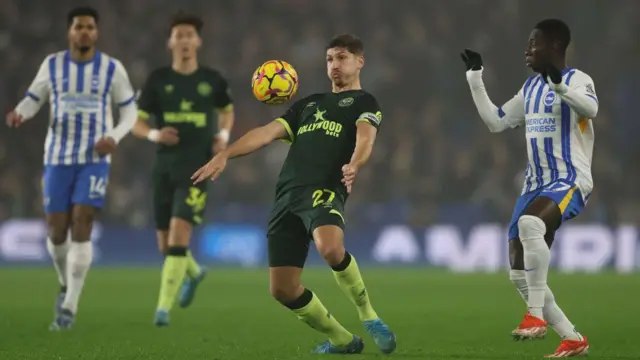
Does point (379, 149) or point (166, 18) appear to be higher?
point (166, 18)

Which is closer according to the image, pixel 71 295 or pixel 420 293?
pixel 71 295

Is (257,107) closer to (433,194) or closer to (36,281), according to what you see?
(433,194)

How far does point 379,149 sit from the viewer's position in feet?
68.1

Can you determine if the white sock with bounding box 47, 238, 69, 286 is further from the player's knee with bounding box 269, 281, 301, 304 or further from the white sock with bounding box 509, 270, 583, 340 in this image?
the white sock with bounding box 509, 270, 583, 340

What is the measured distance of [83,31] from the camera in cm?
966

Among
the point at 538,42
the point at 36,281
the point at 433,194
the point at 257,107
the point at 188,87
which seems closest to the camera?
the point at 538,42

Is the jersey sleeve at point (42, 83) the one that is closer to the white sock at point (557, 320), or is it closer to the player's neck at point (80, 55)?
the player's neck at point (80, 55)

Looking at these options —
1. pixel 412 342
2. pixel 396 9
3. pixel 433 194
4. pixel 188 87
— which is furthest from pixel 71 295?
pixel 396 9

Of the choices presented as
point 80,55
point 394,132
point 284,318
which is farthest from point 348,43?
point 394,132

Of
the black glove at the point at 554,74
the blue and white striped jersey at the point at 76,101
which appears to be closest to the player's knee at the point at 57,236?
the blue and white striped jersey at the point at 76,101

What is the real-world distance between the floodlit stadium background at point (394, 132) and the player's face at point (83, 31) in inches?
362

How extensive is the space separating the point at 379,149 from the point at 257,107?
2397 millimetres

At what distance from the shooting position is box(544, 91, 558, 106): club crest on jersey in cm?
728

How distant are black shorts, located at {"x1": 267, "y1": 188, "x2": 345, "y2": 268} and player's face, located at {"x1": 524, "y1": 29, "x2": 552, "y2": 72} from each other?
1443 mm
